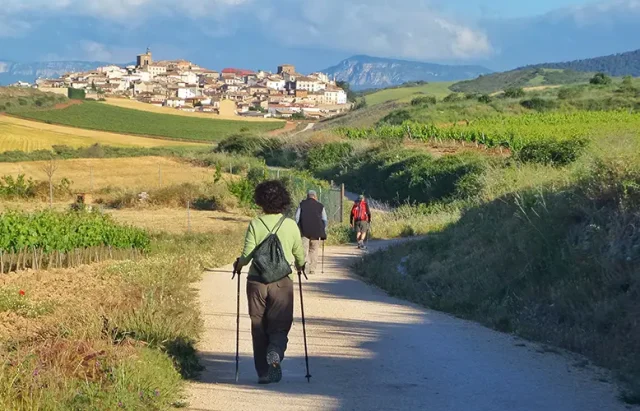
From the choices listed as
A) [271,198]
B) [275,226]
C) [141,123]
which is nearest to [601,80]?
[141,123]

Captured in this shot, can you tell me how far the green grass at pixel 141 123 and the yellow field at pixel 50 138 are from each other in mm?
4768

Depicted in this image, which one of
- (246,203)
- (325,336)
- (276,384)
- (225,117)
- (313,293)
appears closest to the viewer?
(276,384)

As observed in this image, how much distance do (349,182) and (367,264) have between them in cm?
3389

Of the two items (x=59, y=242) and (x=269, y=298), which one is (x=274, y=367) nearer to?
(x=269, y=298)

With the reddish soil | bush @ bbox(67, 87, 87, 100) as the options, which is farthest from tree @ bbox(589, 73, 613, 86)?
bush @ bbox(67, 87, 87, 100)

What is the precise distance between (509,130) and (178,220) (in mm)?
23971

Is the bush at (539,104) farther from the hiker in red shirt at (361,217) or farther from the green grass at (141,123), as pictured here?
the hiker in red shirt at (361,217)

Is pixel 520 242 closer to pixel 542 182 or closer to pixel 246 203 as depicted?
pixel 542 182

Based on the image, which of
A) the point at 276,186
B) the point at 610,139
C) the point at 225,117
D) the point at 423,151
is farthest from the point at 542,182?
the point at 225,117

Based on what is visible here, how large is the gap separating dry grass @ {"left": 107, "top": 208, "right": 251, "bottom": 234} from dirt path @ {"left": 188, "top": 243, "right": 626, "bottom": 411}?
18183 millimetres

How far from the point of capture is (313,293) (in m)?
16.0

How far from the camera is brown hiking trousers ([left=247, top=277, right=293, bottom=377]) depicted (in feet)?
28.4

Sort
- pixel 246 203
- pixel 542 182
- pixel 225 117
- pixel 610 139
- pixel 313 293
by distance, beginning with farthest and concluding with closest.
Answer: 1. pixel 225 117
2. pixel 246 203
3. pixel 542 182
4. pixel 313 293
5. pixel 610 139

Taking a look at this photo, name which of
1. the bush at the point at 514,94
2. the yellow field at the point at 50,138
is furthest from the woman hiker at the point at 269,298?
the bush at the point at 514,94
